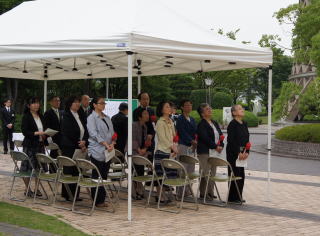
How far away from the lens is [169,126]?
916 cm

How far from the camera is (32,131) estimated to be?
9734 millimetres

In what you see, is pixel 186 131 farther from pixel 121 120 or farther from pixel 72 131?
pixel 72 131

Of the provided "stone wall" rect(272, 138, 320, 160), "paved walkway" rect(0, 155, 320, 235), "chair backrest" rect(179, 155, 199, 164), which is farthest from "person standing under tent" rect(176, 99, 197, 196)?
"stone wall" rect(272, 138, 320, 160)

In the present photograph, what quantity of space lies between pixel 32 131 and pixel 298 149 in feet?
45.1

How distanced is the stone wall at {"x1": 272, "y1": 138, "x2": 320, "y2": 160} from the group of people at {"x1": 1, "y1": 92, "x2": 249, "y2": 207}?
11015mm

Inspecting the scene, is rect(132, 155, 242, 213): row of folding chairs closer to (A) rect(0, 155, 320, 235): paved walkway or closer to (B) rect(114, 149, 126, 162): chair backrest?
(A) rect(0, 155, 320, 235): paved walkway

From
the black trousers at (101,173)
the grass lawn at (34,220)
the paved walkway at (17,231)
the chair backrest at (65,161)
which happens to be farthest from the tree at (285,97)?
the paved walkway at (17,231)

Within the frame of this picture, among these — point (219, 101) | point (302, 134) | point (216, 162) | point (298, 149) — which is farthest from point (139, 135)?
point (219, 101)

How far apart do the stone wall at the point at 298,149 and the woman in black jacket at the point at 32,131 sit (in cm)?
1315

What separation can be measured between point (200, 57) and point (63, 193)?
3802 millimetres

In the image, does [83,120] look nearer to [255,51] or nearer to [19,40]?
[19,40]

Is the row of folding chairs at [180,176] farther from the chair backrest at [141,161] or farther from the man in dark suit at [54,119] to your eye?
the man in dark suit at [54,119]

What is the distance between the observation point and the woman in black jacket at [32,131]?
9.71 metres

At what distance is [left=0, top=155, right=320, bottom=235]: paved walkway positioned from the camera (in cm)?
738
